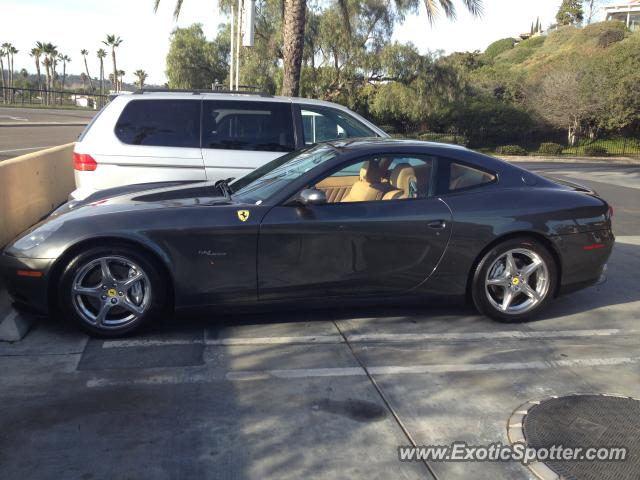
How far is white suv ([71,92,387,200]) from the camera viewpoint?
22.7ft

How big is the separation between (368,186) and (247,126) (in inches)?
105

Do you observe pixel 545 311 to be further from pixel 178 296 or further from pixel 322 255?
pixel 178 296

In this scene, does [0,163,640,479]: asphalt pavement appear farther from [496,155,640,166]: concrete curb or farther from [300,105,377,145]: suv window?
[496,155,640,166]: concrete curb

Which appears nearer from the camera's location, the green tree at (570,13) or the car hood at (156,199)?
the car hood at (156,199)

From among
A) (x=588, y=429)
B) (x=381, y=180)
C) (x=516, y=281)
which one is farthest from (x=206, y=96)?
(x=588, y=429)

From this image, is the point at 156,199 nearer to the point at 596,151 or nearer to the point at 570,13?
the point at 596,151

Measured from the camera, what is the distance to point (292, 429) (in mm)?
3373

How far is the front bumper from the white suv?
2310mm

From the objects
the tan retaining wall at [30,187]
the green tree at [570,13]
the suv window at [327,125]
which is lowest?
the tan retaining wall at [30,187]

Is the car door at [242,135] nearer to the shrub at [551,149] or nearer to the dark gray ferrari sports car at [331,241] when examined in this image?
the dark gray ferrari sports car at [331,241]

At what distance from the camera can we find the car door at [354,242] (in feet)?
15.2

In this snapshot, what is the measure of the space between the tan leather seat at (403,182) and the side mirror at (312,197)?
60cm

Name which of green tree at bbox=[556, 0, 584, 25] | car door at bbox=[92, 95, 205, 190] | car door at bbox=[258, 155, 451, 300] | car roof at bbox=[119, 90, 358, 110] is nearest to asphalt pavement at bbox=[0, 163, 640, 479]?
car door at bbox=[258, 155, 451, 300]

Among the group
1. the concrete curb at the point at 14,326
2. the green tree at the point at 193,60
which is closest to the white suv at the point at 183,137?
the concrete curb at the point at 14,326
